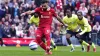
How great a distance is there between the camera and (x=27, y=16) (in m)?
36.5

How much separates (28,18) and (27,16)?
0.54m

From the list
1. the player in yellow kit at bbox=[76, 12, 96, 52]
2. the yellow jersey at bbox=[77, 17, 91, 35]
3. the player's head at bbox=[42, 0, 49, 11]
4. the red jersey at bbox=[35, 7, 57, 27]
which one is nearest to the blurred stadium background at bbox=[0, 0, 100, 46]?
the player in yellow kit at bbox=[76, 12, 96, 52]

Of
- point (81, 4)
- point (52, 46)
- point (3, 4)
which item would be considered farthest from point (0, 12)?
point (52, 46)

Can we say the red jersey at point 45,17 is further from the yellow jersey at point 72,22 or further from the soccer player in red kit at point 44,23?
the yellow jersey at point 72,22

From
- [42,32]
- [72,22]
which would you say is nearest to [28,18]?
[72,22]

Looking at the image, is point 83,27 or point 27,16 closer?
point 83,27

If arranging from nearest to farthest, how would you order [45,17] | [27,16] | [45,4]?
[45,4] < [45,17] < [27,16]

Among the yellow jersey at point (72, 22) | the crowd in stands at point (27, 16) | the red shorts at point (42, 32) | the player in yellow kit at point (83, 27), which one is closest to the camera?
the red shorts at point (42, 32)

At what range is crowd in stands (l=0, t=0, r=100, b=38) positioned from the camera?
35.3 meters

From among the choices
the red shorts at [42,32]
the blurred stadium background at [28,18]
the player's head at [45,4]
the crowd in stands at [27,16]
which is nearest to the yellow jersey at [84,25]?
the red shorts at [42,32]

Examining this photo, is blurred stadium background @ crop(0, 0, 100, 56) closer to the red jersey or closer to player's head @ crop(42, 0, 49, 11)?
the red jersey

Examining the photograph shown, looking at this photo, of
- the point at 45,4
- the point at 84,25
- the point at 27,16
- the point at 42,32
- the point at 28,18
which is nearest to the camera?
the point at 45,4

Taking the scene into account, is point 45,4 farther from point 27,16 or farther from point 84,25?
point 27,16

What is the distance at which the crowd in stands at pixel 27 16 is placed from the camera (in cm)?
3531
